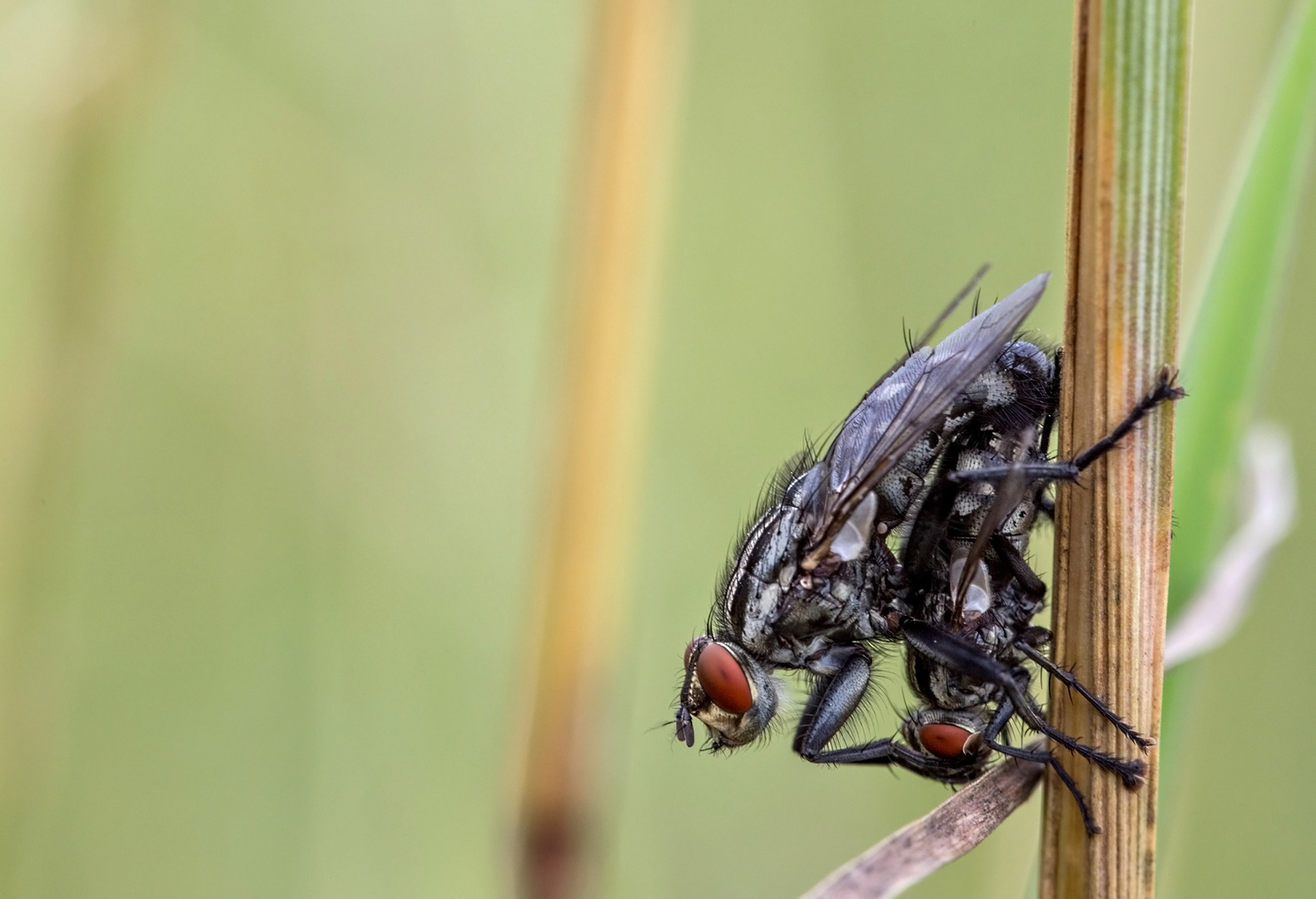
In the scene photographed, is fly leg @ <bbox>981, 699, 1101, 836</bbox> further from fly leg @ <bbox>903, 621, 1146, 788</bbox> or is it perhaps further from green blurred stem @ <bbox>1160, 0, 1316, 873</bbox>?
green blurred stem @ <bbox>1160, 0, 1316, 873</bbox>

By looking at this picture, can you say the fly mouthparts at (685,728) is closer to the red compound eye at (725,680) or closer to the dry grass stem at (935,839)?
the red compound eye at (725,680)

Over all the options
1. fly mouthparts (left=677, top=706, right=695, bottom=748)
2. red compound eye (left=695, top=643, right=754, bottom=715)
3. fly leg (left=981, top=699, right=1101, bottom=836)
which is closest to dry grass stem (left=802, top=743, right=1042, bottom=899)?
fly leg (left=981, top=699, right=1101, bottom=836)

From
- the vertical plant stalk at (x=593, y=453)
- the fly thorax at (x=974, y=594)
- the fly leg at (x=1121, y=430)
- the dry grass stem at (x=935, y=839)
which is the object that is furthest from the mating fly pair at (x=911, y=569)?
the vertical plant stalk at (x=593, y=453)

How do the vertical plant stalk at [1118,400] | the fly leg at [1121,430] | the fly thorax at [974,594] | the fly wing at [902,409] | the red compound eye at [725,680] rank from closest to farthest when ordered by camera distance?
the vertical plant stalk at [1118,400] → the fly leg at [1121,430] → the fly wing at [902,409] → the fly thorax at [974,594] → the red compound eye at [725,680]

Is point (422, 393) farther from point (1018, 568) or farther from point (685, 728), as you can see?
point (1018, 568)

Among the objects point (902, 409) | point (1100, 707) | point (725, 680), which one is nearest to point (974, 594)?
point (902, 409)

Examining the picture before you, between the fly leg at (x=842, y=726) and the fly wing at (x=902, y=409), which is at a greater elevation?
the fly wing at (x=902, y=409)

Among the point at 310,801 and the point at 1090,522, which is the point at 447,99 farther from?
the point at 1090,522

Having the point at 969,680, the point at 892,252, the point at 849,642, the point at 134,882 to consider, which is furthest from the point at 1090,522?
the point at 134,882
